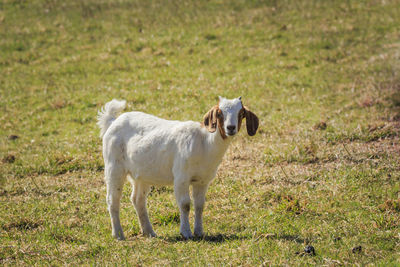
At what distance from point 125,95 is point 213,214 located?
31.2 feet

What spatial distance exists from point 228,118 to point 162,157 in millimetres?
1402

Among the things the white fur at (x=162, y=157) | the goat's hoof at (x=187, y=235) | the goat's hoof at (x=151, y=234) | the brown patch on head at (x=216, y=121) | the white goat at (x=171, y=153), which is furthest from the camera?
the goat's hoof at (x=151, y=234)

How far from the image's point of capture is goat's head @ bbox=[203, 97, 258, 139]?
7.14 m

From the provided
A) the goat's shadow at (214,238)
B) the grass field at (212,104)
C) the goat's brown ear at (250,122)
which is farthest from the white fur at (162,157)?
the grass field at (212,104)

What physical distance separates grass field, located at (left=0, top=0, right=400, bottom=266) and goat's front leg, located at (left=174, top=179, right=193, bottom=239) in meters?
0.23

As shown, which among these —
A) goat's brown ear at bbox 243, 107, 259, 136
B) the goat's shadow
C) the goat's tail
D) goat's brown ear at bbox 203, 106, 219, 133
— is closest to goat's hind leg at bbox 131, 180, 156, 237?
the goat's shadow

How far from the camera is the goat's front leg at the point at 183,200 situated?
7.72m

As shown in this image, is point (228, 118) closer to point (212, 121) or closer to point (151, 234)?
point (212, 121)

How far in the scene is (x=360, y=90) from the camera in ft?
54.0

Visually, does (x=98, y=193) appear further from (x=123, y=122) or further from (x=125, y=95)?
(x=125, y=95)

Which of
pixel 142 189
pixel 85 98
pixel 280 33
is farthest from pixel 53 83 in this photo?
pixel 142 189

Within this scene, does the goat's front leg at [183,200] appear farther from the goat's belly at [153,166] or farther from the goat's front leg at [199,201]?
the goat's belly at [153,166]

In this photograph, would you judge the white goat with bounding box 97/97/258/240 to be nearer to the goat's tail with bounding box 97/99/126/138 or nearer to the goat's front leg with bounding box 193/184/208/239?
the goat's front leg with bounding box 193/184/208/239

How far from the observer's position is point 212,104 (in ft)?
53.4
